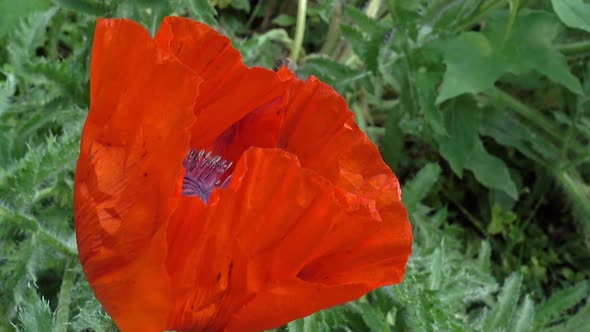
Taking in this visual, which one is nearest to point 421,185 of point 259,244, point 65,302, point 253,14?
point 253,14

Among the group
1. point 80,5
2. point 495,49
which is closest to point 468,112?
point 495,49

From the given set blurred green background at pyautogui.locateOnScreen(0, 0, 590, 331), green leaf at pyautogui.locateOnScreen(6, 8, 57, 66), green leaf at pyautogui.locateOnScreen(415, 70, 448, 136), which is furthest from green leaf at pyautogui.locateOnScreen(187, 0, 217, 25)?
green leaf at pyautogui.locateOnScreen(415, 70, 448, 136)

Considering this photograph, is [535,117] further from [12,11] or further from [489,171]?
[12,11]

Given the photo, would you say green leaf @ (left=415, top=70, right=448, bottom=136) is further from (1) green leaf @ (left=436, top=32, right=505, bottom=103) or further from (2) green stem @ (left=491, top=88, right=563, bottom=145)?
(2) green stem @ (left=491, top=88, right=563, bottom=145)

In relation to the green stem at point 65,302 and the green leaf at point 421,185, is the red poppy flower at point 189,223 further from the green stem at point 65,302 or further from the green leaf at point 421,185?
the green leaf at point 421,185

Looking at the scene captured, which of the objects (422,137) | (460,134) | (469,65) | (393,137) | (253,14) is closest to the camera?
(469,65)

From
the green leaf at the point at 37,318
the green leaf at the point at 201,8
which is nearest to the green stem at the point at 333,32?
the green leaf at the point at 201,8

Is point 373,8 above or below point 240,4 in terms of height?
above
